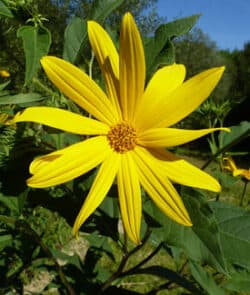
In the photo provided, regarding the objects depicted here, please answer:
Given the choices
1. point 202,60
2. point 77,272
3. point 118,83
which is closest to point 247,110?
point 202,60

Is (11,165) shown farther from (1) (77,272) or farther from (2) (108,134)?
(1) (77,272)

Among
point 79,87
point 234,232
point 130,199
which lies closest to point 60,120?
point 79,87

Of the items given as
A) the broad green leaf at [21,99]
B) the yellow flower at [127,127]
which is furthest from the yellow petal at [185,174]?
the broad green leaf at [21,99]

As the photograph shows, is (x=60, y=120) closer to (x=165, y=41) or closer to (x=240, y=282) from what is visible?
(x=165, y=41)

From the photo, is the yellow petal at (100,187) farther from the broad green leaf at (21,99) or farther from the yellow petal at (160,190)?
the broad green leaf at (21,99)

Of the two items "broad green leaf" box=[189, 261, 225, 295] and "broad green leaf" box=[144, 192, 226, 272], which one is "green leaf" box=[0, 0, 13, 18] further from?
"broad green leaf" box=[189, 261, 225, 295]

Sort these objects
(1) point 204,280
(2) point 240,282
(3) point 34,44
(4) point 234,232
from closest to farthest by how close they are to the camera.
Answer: (3) point 34,44 < (4) point 234,232 < (1) point 204,280 < (2) point 240,282

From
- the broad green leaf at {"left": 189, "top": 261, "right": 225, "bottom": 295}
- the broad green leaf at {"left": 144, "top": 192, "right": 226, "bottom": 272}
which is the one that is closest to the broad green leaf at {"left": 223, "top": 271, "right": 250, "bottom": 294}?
the broad green leaf at {"left": 189, "top": 261, "right": 225, "bottom": 295}
